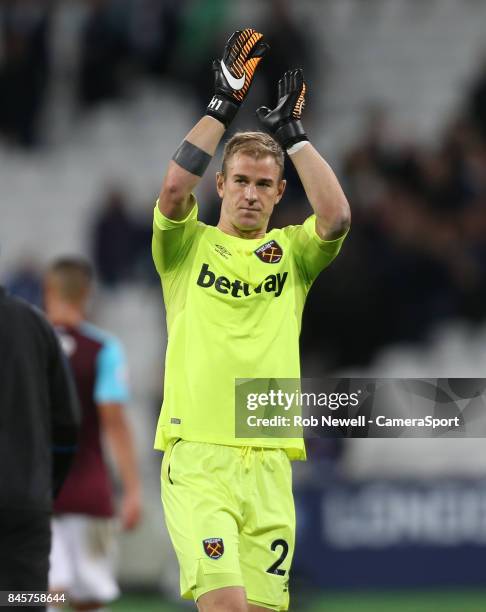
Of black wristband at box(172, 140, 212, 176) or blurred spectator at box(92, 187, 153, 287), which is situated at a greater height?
blurred spectator at box(92, 187, 153, 287)

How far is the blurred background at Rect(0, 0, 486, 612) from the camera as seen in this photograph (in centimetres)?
1035

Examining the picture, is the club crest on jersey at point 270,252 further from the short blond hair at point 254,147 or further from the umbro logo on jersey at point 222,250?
the short blond hair at point 254,147

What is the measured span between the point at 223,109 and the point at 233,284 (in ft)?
2.36

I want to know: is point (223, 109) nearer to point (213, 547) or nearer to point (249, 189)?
point (249, 189)

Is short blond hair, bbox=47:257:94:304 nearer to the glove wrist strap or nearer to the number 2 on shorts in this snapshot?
the glove wrist strap

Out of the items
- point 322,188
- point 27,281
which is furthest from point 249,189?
point 27,281

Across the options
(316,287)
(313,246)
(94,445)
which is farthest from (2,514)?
(316,287)

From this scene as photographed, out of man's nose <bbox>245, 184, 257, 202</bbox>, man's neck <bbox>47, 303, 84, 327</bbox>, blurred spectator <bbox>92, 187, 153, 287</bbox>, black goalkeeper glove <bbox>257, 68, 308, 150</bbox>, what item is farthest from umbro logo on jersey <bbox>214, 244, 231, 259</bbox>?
blurred spectator <bbox>92, 187, 153, 287</bbox>

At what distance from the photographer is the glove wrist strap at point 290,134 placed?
5.19m

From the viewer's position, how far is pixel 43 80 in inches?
573

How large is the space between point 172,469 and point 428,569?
590 cm

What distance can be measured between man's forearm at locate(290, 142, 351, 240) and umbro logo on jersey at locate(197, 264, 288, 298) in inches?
13.4

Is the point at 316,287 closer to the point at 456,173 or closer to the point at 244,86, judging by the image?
the point at 456,173

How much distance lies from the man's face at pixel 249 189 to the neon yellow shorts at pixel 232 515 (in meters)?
0.98
